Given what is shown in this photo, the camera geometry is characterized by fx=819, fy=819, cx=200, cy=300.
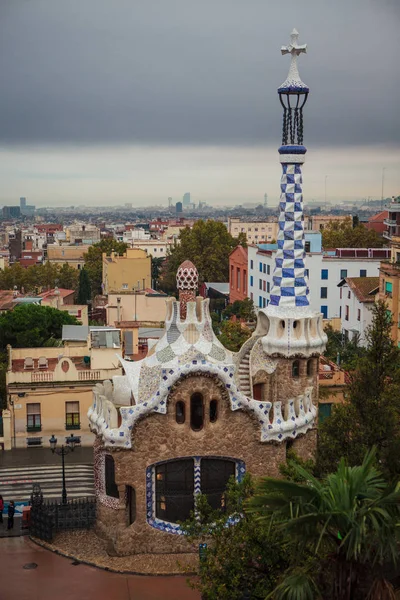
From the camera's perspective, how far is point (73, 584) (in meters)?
21.0

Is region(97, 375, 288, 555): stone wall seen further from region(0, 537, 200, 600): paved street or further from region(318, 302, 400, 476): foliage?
region(318, 302, 400, 476): foliage

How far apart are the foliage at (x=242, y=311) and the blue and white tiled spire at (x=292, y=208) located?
127ft

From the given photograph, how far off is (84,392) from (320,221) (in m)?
154

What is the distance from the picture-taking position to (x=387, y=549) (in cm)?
1308

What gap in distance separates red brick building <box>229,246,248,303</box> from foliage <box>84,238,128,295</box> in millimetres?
22004

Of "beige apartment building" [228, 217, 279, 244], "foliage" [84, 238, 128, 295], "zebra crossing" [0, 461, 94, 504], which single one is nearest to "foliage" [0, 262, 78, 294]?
"foliage" [84, 238, 128, 295]

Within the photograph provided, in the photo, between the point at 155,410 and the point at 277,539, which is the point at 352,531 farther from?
the point at 155,410

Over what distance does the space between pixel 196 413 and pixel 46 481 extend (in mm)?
9977

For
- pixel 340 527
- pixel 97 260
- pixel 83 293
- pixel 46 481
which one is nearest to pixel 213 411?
pixel 340 527

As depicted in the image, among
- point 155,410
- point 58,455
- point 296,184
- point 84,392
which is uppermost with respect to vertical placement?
point 296,184

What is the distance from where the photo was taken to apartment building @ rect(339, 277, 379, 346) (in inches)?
2120

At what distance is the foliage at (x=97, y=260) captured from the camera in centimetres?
9656

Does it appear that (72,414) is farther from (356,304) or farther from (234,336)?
(356,304)

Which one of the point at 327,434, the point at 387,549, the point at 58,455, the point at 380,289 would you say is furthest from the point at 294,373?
the point at 380,289
